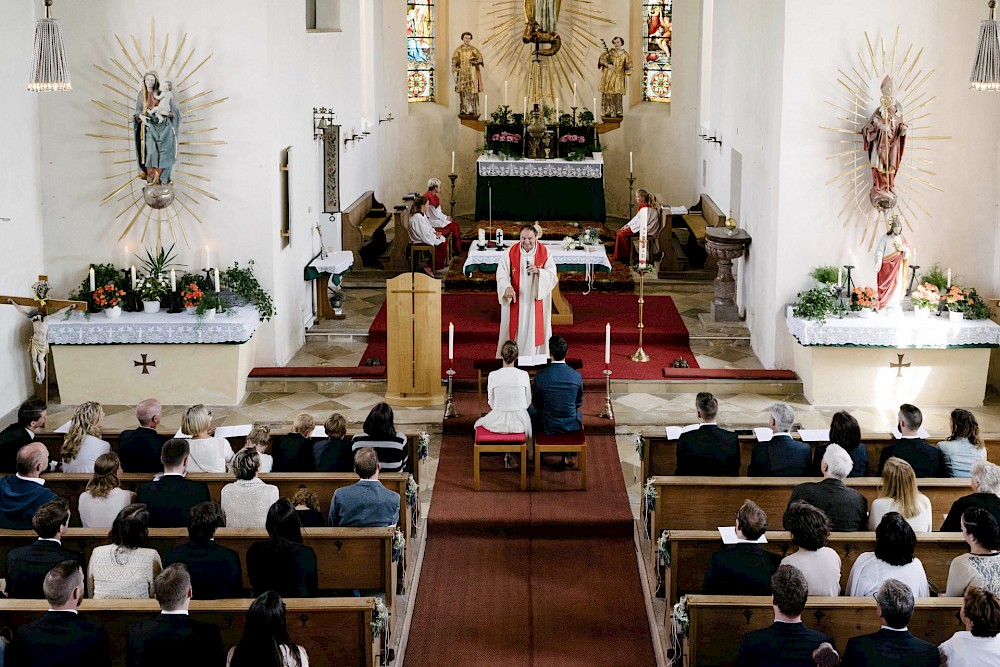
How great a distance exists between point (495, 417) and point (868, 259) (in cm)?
496

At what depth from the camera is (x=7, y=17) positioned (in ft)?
39.3

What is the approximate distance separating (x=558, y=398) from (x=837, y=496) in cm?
295

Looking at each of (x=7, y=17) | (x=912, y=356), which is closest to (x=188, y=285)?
(x=7, y=17)

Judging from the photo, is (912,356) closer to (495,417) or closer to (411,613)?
(495,417)

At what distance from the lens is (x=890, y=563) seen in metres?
6.50

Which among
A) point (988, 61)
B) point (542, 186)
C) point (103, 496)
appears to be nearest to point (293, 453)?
point (103, 496)

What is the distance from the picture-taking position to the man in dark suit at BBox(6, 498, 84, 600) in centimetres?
661

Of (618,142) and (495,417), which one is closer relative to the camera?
(495,417)

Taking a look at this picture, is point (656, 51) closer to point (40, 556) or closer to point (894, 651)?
point (40, 556)

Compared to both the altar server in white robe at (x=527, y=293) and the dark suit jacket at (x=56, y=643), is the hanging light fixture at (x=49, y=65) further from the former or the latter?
the dark suit jacket at (x=56, y=643)

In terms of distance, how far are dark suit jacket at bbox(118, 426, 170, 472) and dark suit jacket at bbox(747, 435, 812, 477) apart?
13.8ft

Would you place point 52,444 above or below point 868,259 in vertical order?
below

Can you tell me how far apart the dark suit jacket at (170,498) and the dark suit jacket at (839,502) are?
3594 millimetres

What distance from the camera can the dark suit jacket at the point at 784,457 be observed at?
8.63m
